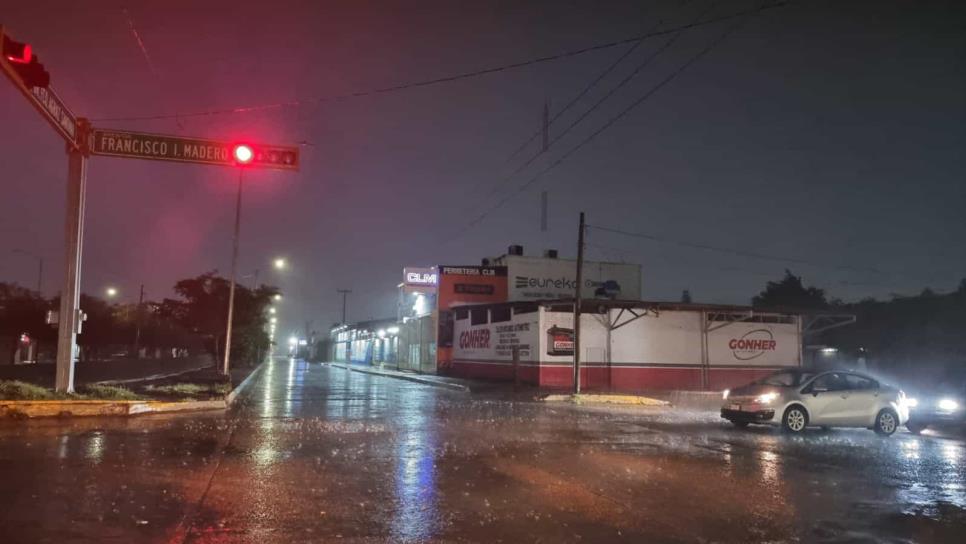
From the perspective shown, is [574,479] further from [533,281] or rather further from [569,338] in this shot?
[533,281]

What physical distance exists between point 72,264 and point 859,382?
18.8 meters

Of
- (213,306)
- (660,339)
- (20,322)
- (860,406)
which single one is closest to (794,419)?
(860,406)

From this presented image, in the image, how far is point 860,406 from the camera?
15.4 m

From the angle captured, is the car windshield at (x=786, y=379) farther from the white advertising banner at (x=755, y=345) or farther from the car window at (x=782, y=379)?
the white advertising banner at (x=755, y=345)

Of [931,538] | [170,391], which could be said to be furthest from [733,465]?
[170,391]

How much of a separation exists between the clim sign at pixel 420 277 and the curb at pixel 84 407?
2845 cm

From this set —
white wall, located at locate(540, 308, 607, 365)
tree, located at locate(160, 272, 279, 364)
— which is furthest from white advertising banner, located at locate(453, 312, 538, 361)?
tree, located at locate(160, 272, 279, 364)

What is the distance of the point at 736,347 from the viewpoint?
33.8 metres

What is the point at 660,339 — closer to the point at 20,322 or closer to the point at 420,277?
the point at 420,277

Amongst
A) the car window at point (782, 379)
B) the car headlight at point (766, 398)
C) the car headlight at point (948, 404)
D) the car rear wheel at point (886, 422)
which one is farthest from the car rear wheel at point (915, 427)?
the car headlight at point (766, 398)

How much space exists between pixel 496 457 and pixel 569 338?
21.2m

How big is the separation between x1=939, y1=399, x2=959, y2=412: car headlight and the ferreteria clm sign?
51.6ft

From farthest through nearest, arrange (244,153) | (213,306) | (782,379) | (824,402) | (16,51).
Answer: (213,306) < (782,379) < (824,402) < (244,153) < (16,51)

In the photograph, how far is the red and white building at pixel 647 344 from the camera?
31453 mm
